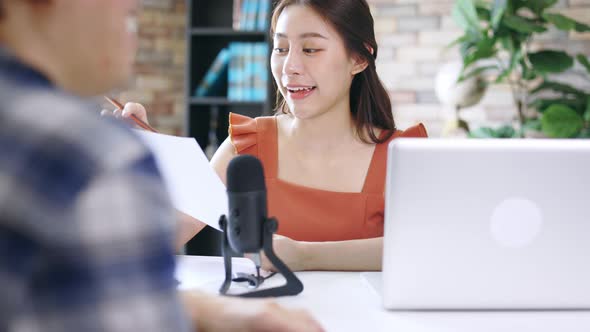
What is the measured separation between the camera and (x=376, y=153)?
1.82 meters

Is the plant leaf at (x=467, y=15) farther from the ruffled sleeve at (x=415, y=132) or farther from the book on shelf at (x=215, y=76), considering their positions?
the ruffled sleeve at (x=415, y=132)

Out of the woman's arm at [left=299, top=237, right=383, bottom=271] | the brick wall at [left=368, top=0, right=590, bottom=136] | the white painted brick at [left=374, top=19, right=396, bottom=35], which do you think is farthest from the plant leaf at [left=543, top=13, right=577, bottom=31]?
the woman's arm at [left=299, top=237, right=383, bottom=271]

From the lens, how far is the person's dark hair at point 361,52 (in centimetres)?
173

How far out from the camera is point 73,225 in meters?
0.35

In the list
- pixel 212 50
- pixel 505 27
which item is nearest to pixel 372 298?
pixel 505 27

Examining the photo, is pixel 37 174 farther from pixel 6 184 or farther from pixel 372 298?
pixel 372 298

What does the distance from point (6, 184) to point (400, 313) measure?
763 millimetres

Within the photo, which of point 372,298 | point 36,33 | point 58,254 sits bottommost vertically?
point 372,298

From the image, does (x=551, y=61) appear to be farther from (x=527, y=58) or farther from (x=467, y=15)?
(x=467, y=15)

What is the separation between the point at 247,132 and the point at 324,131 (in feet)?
0.71

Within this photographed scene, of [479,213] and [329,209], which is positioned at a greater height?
[479,213]

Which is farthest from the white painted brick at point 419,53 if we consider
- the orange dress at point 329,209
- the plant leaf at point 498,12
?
the orange dress at point 329,209

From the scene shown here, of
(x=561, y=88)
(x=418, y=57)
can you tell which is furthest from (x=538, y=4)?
(x=418, y=57)

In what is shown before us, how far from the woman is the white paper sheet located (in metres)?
0.45
